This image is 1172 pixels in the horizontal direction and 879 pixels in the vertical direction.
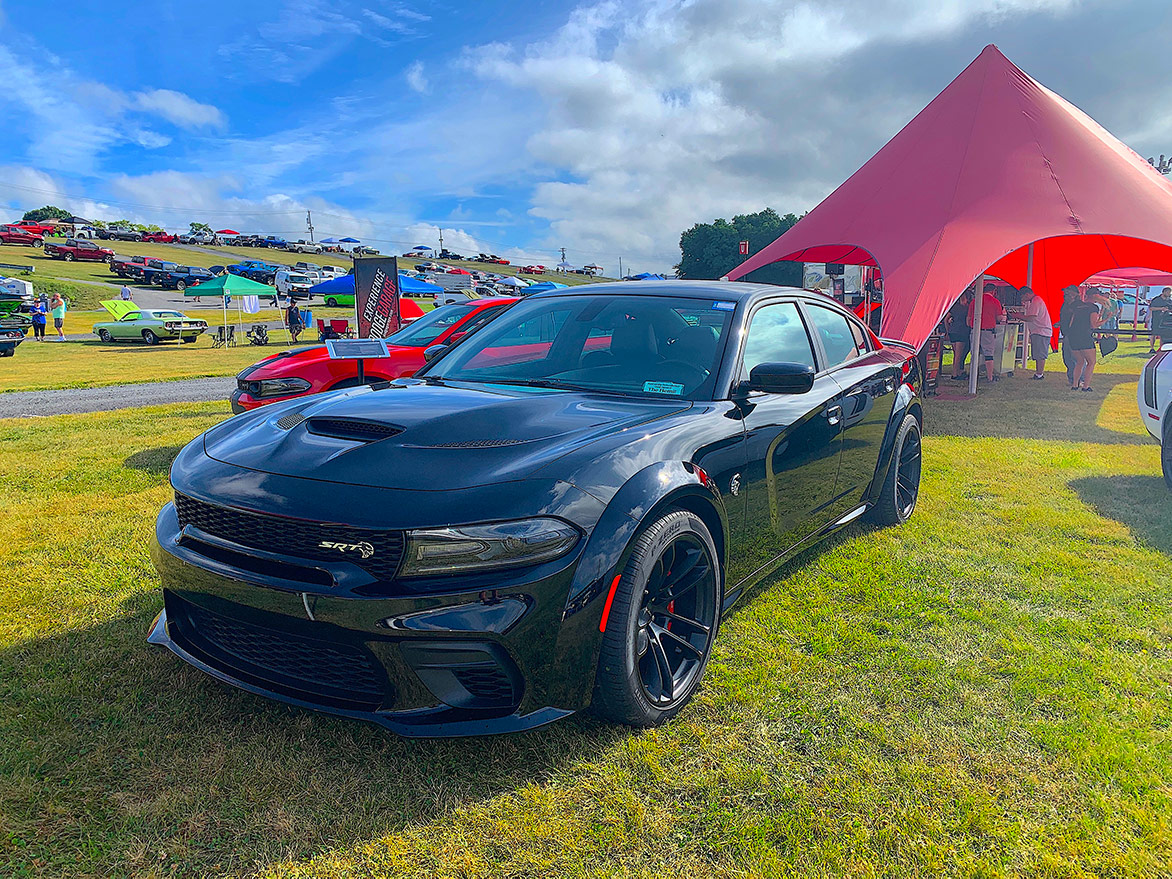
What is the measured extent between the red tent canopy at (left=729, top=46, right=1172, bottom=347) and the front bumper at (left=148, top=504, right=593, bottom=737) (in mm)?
9217

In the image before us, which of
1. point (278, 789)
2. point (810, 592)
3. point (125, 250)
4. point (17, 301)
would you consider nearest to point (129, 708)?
point (278, 789)

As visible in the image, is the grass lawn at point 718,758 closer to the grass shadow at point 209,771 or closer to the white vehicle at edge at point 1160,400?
the grass shadow at point 209,771

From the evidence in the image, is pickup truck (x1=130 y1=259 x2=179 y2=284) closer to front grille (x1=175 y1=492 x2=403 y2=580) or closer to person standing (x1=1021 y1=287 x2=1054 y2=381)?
person standing (x1=1021 y1=287 x2=1054 y2=381)

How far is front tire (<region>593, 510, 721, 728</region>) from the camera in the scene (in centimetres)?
245

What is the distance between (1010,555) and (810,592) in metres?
1.49

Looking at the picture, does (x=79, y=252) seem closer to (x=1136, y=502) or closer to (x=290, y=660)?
(x=290, y=660)

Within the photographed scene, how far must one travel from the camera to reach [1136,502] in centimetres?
568

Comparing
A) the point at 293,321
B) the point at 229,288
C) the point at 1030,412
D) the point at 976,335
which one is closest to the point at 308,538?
the point at 1030,412

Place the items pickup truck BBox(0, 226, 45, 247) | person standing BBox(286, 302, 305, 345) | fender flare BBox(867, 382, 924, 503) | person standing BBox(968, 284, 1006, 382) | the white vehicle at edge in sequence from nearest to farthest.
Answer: fender flare BBox(867, 382, 924, 503)
the white vehicle at edge
person standing BBox(968, 284, 1006, 382)
person standing BBox(286, 302, 305, 345)
pickup truck BBox(0, 226, 45, 247)

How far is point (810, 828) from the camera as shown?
7.37 ft

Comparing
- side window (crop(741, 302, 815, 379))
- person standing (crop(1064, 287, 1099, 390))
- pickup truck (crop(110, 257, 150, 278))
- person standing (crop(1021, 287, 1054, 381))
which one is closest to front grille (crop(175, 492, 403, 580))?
side window (crop(741, 302, 815, 379))

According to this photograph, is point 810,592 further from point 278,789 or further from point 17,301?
point 17,301

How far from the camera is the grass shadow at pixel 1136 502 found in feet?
16.2

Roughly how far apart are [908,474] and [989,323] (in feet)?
33.9
